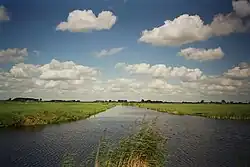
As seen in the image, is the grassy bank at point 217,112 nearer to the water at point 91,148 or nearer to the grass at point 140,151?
the water at point 91,148

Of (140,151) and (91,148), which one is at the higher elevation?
(140,151)

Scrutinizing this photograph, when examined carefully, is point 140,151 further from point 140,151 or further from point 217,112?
point 217,112

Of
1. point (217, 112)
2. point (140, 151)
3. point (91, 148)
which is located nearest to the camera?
point (140, 151)

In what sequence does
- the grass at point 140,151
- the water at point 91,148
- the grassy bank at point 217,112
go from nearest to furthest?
the grass at point 140,151, the water at point 91,148, the grassy bank at point 217,112

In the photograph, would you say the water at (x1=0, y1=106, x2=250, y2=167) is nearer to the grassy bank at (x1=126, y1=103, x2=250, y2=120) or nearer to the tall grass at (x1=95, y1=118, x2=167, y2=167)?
the tall grass at (x1=95, y1=118, x2=167, y2=167)

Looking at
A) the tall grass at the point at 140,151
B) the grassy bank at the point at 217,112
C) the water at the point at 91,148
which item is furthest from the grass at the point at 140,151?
the grassy bank at the point at 217,112

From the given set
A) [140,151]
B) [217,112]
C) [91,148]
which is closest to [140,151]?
[140,151]

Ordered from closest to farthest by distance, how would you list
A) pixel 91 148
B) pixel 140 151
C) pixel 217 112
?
pixel 140 151, pixel 91 148, pixel 217 112

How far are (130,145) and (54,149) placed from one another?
8.95 m

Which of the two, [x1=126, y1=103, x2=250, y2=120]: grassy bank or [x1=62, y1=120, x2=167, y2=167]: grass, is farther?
[x1=126, y1=103, x2=250, y2=120]: grassy bank

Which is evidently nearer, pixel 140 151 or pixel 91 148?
pixel 140 151

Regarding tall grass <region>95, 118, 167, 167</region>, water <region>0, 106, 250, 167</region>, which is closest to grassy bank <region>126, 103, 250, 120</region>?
water <region>0, 106, 250, 167</region>

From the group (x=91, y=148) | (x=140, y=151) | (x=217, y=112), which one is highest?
(x=217, y=112)

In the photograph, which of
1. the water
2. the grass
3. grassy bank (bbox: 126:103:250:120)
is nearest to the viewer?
the grass
